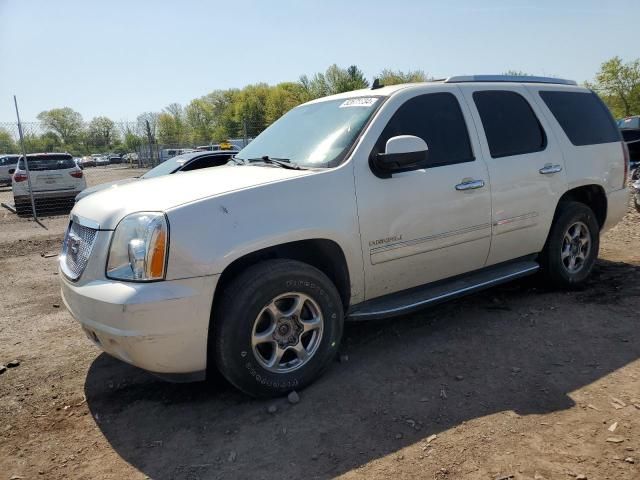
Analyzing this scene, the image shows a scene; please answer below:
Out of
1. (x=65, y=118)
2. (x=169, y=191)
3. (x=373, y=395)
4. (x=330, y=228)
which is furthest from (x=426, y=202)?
(x=65, y=118)

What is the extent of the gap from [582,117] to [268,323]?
12.5 ft

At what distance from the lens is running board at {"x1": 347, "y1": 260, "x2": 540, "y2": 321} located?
360cm

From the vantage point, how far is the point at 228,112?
260ft

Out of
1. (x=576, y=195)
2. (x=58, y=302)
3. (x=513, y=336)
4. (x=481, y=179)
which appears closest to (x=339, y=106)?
(x=481, y=179)

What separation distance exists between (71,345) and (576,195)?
4.89 metres

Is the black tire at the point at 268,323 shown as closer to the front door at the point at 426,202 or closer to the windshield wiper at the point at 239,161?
the front door at the point at 426,202

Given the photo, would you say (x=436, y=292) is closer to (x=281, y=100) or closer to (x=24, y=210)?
(x=24, y=210)

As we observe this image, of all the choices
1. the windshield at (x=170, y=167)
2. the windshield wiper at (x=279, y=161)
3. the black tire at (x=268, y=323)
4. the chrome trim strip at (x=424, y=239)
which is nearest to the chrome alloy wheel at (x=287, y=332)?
the black tire at (x=268, y=323)

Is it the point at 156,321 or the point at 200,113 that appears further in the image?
the point at 200,113

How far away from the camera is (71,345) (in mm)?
4352

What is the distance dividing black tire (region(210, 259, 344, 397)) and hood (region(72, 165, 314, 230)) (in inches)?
21.1

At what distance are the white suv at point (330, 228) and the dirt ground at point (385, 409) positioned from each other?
34 cm

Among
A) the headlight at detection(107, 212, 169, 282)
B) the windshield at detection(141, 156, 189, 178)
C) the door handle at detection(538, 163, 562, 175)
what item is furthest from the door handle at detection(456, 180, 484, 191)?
the windshield at detection(141, 156, 189, 178)

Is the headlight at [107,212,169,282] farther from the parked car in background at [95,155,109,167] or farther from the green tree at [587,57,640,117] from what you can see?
the parked car in background at [95,155,109,167]
